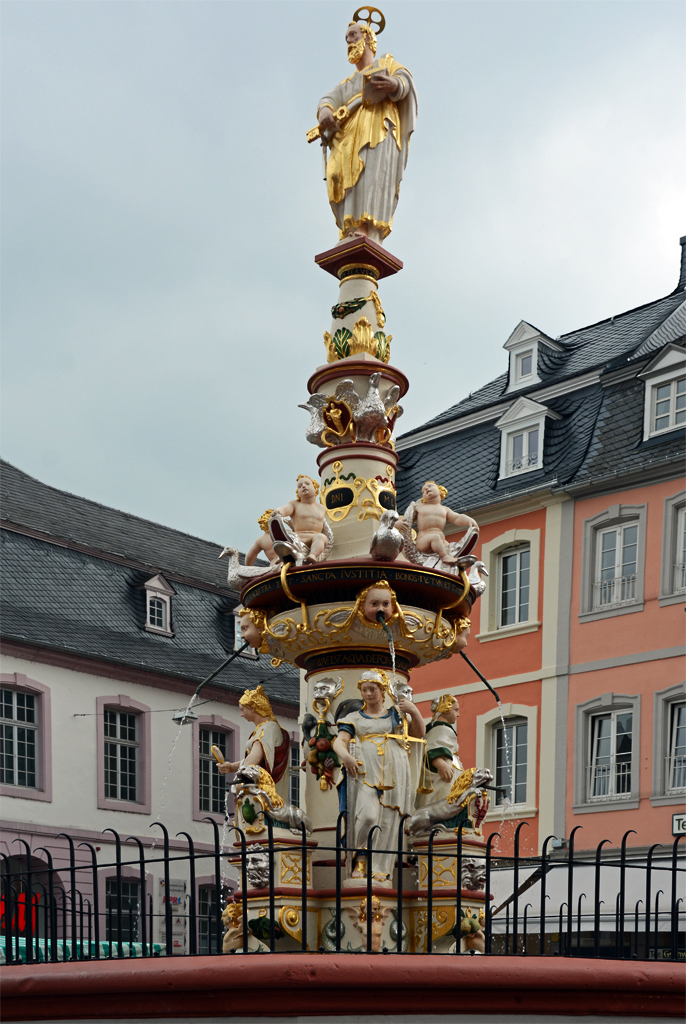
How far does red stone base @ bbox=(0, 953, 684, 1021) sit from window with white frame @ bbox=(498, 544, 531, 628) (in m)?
19.4

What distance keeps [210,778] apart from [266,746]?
25.7 metres

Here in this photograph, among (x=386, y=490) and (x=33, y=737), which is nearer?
(x=386, y=490)

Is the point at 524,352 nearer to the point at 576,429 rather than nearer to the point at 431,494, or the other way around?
the point at 576,429

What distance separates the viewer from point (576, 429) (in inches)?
1069

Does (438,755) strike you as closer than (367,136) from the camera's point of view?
Yes

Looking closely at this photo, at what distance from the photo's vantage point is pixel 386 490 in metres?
10.5

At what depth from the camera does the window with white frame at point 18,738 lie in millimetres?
29406

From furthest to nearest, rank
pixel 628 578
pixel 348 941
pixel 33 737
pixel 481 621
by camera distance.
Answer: pixel 33 737 → pixel 481 621 → pixel 628 578 → pixel 348 941

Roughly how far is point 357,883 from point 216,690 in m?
25.8

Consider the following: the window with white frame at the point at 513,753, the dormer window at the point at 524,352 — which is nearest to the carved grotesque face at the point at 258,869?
the window with white frame at the point at 513,753

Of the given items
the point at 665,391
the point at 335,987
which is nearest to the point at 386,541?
the point at 335,987

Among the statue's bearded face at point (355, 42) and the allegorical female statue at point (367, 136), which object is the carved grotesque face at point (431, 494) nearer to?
the allegorical female statue at point (367, 136)

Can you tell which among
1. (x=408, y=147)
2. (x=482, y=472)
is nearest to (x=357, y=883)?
(x=408, y=147)

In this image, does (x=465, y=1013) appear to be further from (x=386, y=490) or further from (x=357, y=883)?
(x=386, y=490)
